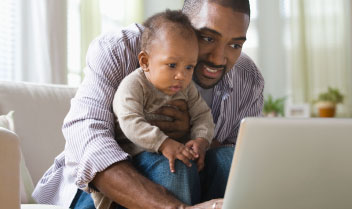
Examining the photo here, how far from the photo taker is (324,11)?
582 centimetres

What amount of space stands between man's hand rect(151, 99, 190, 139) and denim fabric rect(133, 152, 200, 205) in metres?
0.11

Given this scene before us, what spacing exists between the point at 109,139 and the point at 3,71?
2.32 meters

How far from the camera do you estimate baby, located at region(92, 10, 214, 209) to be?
3.78ft

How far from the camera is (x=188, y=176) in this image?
3.69 feet

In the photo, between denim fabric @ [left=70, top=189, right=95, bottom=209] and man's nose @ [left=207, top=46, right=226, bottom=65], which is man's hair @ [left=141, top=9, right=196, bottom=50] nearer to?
man's nose @ [left=207, top=46, right=226, bottom=65]

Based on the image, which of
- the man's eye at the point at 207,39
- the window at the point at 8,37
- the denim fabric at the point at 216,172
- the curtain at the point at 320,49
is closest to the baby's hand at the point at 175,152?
the denim fabric at the point at 216,172

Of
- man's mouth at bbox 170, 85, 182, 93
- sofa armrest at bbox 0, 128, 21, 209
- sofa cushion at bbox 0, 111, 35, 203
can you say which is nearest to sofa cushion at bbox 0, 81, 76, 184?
sofa cushion at bbox 0, 111, 35, 203

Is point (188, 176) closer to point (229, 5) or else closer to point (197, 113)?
point (197, 113)

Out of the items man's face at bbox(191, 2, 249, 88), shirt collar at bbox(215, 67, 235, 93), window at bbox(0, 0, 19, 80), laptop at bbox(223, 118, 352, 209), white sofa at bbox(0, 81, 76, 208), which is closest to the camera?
laptop at bbox(223, 118, 352, 209)

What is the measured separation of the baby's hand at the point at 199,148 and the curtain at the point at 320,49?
4.75 meters

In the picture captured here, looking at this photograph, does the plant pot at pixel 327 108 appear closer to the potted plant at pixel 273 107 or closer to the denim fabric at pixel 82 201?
the potted plant at pixel 273 107

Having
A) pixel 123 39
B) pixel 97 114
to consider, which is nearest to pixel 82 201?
pixel 97 114

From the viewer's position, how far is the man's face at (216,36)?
1.38 meters

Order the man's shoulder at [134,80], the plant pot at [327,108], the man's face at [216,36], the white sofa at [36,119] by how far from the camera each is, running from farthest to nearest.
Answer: the plant pot at [327,108] < the white sofa at [36,119] < the man's face at [216,36] < the man's shoulder at [134,80]
